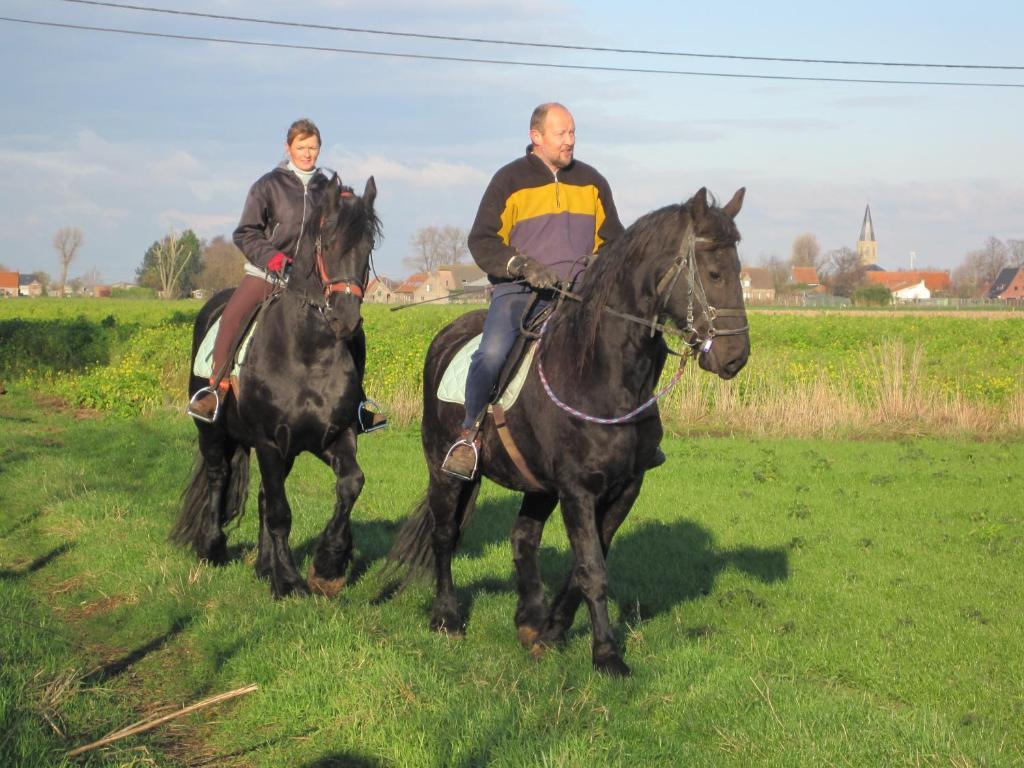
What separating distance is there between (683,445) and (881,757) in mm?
14205

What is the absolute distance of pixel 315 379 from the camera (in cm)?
821

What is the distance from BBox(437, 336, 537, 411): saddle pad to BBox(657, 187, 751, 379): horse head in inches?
52.1

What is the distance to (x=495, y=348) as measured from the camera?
23.5 ft

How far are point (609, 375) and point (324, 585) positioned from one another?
10.1ft

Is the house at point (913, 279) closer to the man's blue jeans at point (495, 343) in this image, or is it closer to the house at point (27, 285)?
the house at point (27, 285)

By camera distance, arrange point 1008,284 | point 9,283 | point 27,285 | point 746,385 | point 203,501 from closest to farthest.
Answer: point 203,501 < point 746,385 < point 1008,284 < point 9,283 < point 27,285

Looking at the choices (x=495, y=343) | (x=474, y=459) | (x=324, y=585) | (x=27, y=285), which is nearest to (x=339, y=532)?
(x=324, y=585)

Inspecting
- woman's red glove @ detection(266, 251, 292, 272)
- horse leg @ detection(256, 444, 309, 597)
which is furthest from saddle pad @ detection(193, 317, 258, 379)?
horse leg @ detection(256, 444, 309, 597)

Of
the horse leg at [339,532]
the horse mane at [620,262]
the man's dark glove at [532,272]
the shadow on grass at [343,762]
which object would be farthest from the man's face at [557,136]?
the shadow on grass at [343,762]

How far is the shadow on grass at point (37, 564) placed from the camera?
29.7ft

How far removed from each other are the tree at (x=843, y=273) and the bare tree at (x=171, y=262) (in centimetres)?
8530

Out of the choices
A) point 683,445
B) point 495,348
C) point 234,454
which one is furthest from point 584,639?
point 683,445

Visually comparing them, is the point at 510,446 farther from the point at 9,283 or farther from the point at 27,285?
the point at 27,285

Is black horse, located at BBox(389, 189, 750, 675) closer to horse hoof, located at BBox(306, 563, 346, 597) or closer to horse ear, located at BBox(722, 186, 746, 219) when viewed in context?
horse ear, located at BBox(722, 186, 746, 219)
